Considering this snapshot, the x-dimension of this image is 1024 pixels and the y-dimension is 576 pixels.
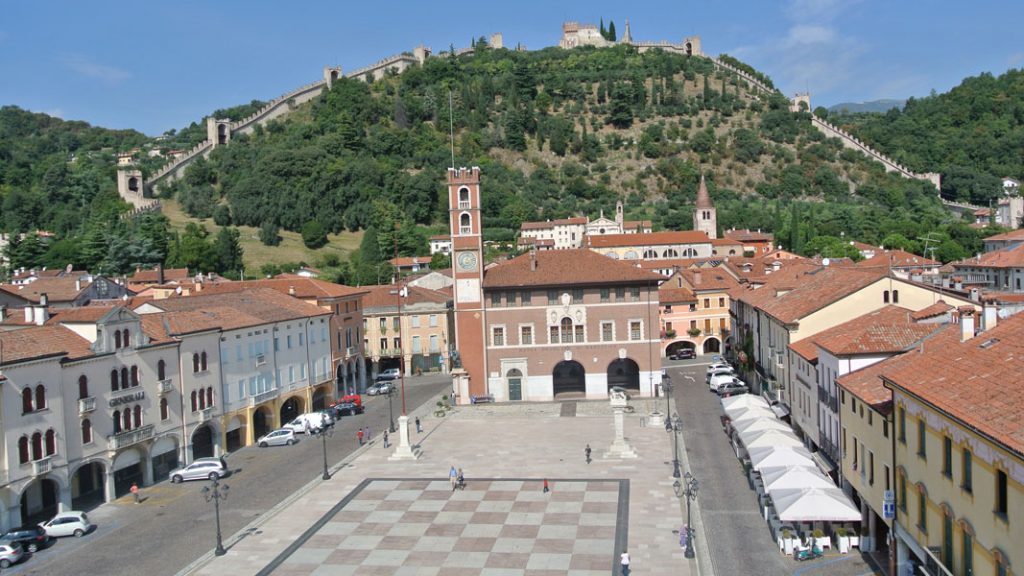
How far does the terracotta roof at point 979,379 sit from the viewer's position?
613 inches

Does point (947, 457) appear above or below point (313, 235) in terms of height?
below

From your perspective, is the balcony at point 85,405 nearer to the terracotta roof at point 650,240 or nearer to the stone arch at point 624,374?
the stone arch at point 624,374

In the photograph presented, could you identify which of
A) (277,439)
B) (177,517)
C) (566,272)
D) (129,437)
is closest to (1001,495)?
(177,517)

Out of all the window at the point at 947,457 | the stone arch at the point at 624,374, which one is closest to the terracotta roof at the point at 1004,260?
the stone arch at the point at 624,374

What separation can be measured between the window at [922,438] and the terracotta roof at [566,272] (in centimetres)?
3132

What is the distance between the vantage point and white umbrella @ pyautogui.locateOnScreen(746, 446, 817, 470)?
2900cm

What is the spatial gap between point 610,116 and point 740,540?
152 metres

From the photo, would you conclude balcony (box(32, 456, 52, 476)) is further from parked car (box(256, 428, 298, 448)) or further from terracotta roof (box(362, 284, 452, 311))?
terracotta roof (box(362, 284, 452, 311))

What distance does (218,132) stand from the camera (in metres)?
156

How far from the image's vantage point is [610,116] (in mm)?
172000

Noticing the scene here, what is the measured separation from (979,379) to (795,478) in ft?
33.0

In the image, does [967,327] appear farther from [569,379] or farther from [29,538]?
[569,379]

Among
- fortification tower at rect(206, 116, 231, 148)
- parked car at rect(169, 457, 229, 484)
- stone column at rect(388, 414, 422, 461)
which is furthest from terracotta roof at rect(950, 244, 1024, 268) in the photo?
fortification tower at rect(206, 116, 231, 148)

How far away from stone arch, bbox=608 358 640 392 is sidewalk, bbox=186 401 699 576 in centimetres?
1202
